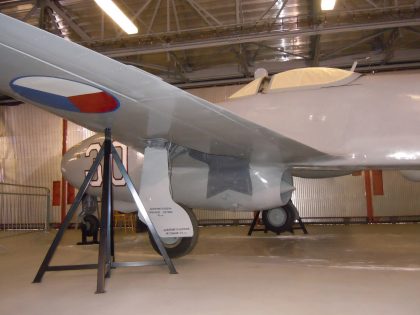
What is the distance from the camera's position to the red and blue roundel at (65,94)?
2.68m

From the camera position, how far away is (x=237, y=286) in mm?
3150

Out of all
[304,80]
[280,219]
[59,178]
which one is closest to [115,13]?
[304,80]

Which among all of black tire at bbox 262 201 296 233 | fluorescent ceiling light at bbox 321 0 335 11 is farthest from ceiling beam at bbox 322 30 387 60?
black tire at bbox 262 201 296 233

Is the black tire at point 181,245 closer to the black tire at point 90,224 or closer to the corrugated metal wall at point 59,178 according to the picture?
the black tire at point 90,224

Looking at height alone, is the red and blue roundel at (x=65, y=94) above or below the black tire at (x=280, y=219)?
above

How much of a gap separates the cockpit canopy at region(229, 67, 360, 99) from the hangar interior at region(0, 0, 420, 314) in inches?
89.8

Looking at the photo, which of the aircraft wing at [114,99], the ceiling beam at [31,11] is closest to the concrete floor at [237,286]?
the aircraft wing at [114,99]

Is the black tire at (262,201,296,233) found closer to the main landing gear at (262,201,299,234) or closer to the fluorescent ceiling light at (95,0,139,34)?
the main landing gear at (262,201,299,234)

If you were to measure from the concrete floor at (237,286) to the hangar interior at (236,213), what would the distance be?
2 cm

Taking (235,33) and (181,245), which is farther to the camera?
(235,33)

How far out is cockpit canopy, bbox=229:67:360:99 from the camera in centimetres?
473

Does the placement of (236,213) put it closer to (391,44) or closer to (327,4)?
(391,44)

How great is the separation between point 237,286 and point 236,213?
9.28 metres

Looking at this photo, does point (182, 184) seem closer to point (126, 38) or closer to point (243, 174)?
point (243, 174)
